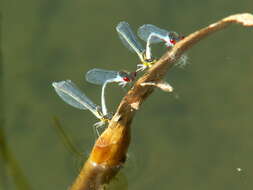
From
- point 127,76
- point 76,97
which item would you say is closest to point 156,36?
point 127,76

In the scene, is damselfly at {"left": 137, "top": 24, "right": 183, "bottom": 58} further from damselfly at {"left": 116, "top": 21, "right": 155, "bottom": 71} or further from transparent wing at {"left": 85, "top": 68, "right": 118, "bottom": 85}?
transparent wing at {"left": 85, "top": 68, "right": 118, "bottom": 85}

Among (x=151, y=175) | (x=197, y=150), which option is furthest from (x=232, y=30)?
(x=151, y=175)

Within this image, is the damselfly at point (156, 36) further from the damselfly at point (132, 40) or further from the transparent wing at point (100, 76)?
the transparent wing at point (100, 76)

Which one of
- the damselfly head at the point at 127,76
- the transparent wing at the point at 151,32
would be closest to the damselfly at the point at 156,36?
the transparent wing at the point at 151,32

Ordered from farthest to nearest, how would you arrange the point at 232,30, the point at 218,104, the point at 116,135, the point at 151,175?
1. the point at 232,30
2. the point at 218,104
3. the point at 151,175
4. the point at 116,135

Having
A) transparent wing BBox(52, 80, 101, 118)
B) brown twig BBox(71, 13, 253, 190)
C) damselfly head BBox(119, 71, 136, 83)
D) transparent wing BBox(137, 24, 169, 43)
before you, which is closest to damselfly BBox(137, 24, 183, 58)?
transparent wing BBox(137, 24, 169, 43)

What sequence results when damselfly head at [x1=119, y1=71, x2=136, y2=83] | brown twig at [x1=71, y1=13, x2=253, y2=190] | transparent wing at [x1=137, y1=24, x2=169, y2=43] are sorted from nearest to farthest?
1. brown twig at [x1=71, y1=13, x2=253, y2=190]
2. damselfly head at [x1=119, y1=71, x2=136, y2=83]
3. transparent wing at [x1=137, y1=24, x2=169, y2=43]

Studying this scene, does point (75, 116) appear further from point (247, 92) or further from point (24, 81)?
point (247, 92)
